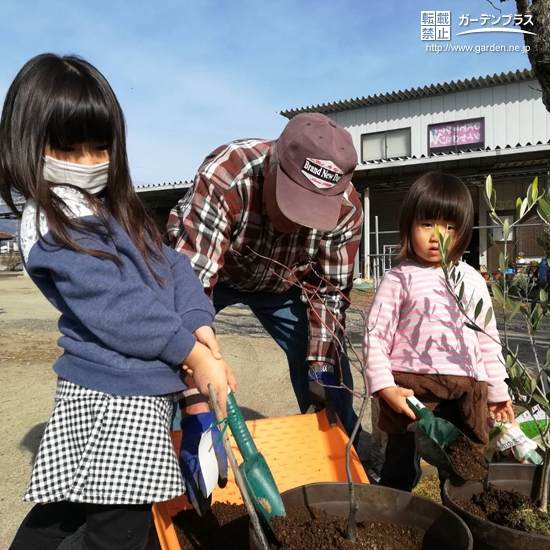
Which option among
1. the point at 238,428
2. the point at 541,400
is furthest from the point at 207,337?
the point at 541,400

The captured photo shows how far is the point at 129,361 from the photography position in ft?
4.04

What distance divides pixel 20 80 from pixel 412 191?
1.38m

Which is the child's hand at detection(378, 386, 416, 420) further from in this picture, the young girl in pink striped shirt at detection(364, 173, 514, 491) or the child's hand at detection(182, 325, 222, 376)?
the child's hand at detection(182, 325, 222, 376)

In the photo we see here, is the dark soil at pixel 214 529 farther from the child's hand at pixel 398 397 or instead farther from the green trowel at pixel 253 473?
the child's hand at pixel 398 397

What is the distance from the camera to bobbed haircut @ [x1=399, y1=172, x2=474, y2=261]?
6.15ft

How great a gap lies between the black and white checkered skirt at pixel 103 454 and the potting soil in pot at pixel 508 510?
82cm

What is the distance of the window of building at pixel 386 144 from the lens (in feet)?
45.6

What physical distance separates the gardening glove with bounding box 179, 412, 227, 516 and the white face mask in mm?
708

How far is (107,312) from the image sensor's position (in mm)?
1162

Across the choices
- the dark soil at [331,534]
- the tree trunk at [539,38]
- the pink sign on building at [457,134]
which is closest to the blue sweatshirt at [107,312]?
the dark soil at [331,534]

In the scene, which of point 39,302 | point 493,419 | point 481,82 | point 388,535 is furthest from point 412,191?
point 481,82

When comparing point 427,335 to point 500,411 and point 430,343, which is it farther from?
point 500,411

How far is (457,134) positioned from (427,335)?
1290 cm

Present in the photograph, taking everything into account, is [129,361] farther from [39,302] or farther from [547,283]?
[39,302]
